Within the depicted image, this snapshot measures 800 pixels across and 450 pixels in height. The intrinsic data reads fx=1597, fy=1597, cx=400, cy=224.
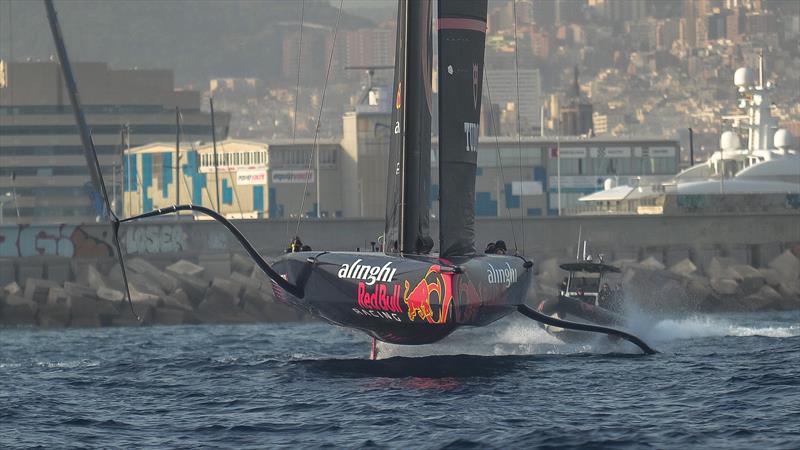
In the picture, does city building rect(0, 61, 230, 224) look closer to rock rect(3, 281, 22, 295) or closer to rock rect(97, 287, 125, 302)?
rock rect(3, 281, 22, 295)

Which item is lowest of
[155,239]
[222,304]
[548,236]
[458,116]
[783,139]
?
[222,304]

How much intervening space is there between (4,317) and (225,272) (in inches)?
375

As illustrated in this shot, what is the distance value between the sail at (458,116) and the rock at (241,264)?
101 ft

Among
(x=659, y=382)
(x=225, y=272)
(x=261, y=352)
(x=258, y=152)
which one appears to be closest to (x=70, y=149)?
(x=258, y=152)

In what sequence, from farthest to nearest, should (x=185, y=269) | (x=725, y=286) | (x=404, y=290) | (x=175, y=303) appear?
(x=725, y=286) → (x=185, y=269) → (x=175, y=303) → (x=404, y=290)

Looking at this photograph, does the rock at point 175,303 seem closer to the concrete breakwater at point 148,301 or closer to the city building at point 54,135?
the concrete breakwater at point 148,301

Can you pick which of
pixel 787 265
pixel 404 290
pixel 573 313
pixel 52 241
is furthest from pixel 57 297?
pixel 404 290

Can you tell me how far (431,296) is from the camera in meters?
25.2

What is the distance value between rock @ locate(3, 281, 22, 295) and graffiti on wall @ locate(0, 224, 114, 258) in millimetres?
4833

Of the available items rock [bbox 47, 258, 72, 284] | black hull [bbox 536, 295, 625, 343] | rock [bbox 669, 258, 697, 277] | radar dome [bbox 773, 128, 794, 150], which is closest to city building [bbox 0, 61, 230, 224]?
radar dome [bbox 773, 128, 794, 150]

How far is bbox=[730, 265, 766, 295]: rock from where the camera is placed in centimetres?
5744

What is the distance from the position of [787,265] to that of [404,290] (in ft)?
123

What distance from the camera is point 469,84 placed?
27844 mm

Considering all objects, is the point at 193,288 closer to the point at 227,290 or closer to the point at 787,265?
the point at 227,290
